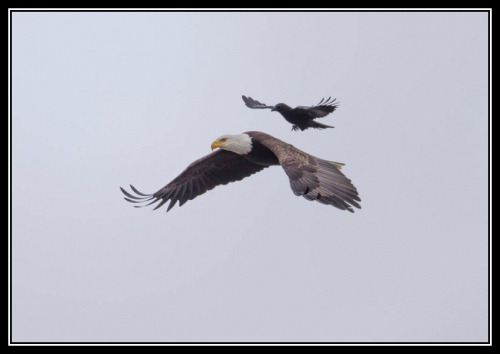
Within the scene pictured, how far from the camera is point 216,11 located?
45.4 ft

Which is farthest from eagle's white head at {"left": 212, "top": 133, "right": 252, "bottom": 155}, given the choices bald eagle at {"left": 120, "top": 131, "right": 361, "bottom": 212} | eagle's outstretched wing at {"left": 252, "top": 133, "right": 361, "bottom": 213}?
eagle's outstretched wing at {"left": 252, "top": 133, "right": 361, "bottom": 213}

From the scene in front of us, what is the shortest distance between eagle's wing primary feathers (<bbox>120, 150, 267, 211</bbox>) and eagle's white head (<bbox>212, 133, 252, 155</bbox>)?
44cm

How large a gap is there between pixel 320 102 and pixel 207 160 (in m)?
2.04

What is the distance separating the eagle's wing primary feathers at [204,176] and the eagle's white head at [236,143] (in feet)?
1.44

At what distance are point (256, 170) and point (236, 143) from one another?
0.95 metres

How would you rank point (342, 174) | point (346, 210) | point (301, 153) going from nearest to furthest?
1. point (346, 210)
2. point (342, 174)
3. point (301, 153)

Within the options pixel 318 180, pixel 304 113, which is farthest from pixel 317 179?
pixel 304 113

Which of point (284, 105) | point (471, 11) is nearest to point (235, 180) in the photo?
point (284, 105)

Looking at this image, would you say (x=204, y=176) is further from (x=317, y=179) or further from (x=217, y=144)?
(x=317, y=179)

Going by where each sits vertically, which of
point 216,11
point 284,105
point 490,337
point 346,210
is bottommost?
point 490,337

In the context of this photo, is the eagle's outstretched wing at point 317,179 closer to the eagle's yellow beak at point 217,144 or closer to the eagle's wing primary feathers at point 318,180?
the eagle's wing primary feathers at point 318,180

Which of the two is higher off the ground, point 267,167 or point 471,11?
point 471,11

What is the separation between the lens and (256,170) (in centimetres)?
1461

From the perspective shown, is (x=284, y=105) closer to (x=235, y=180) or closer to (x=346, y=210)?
(x=235, y=180)
